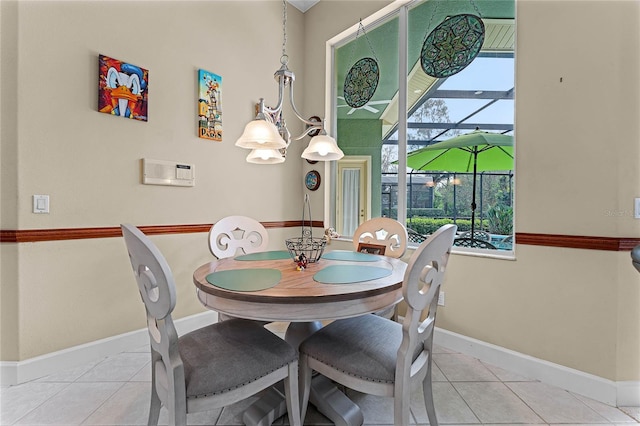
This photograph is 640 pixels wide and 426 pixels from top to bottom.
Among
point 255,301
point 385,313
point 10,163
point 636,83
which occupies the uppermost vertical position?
point 636,83

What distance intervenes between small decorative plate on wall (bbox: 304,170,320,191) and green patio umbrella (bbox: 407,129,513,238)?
1.14m

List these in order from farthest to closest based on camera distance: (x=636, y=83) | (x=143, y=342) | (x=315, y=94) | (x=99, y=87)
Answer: (x=315, y=94)
(x=143, y=342)
(x=99, y=87)
(x=636, y=83)

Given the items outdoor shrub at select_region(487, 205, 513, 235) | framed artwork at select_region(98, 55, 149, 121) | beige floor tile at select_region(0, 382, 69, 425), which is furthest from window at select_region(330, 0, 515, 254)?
beige floor tile at select_region(0, 382, 69, 425)

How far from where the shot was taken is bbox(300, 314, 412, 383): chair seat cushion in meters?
1.09

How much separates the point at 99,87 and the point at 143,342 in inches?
74.0

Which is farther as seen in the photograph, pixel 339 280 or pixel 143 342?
pixel 143 342

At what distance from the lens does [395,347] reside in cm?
116

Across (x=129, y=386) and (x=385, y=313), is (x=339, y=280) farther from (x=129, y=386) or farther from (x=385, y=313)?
(x=129, y=386)

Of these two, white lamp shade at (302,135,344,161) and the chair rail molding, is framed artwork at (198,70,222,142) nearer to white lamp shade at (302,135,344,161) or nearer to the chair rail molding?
the chair rail molding

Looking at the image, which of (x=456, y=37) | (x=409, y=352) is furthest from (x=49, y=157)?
(x=456, y=37)

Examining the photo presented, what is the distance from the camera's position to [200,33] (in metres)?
2.47

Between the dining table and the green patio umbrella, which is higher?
the green patio umbrella

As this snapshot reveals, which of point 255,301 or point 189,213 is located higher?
point 189,213

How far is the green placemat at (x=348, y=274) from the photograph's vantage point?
1.24m
